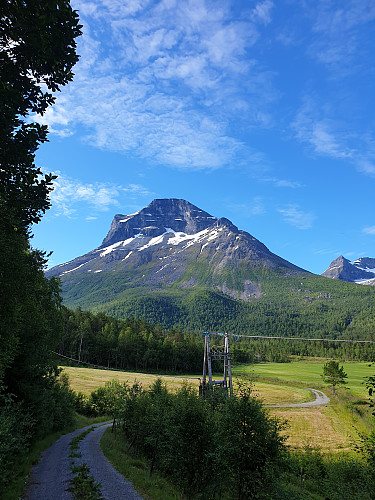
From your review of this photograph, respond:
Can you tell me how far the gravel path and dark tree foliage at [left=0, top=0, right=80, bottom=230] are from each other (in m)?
19.2

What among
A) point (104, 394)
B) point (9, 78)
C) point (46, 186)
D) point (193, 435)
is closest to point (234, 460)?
point (193, 435)

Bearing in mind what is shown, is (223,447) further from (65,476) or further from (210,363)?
(210,363)

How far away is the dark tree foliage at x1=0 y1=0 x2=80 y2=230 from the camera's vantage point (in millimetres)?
11992

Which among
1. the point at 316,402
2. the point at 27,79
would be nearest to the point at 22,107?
Result: the point at 27,79

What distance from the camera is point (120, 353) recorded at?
125m

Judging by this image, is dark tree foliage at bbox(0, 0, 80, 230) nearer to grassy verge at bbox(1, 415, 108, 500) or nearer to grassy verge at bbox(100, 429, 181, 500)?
grassy verge at bbox(1, 415, 108, 500)

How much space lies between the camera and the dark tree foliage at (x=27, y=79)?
11992 mm

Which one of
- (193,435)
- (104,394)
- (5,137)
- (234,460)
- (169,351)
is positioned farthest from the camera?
(169,351)

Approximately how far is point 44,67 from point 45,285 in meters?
19.1

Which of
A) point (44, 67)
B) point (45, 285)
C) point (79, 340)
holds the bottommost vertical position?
point (79, 340)

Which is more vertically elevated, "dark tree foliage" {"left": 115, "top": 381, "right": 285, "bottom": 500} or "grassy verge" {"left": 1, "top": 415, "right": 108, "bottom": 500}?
"dark tree foliage" {"left": 115, "top": 381, "right": 285, "bottom": 500}

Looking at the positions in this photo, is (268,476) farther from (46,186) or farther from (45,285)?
(45,285)

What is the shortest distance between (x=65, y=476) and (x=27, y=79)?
94.5 ft

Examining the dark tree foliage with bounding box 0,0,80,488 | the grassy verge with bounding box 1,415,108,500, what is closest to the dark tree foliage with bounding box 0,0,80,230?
the dark tree foliage with bounding box 0,0,80,488
